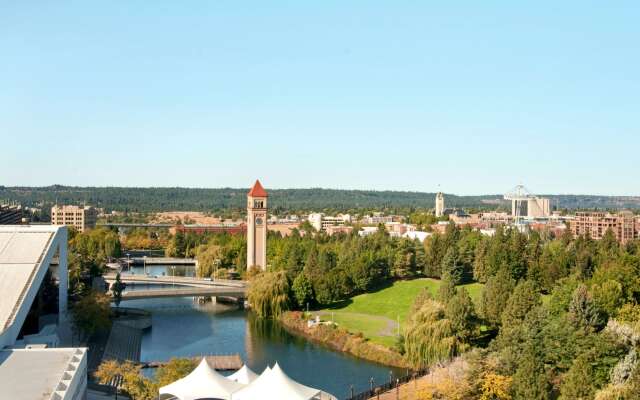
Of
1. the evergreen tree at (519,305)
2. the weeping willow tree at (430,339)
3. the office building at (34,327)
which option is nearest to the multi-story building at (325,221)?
the evergreen tree at (519,305)

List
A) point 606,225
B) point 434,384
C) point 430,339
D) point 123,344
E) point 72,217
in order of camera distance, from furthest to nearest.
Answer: point 72,217, point 606,225, point 123,344, point 430,339, point 434,384

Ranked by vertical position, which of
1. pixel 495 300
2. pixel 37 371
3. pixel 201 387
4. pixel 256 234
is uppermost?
pixel 256 234

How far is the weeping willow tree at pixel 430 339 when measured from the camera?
4784cm

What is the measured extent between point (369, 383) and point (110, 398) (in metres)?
15.0

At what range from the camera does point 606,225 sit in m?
140

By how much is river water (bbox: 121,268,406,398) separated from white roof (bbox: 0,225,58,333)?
1078 cm

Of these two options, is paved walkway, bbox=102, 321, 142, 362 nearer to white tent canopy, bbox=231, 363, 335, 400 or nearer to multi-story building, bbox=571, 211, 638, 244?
white tent canopy, bbox=231, 363, 335, 400

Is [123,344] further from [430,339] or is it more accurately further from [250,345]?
[430,339]

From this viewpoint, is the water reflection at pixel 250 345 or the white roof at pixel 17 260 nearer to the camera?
the white roof at pixel 17 260

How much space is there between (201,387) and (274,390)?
3.55 meters

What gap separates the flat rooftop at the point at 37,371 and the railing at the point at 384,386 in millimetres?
13877

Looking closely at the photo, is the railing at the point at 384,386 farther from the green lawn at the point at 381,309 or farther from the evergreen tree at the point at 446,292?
the green lawn at the point at 381,309

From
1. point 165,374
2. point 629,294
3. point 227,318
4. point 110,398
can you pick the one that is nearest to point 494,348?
point 629,294

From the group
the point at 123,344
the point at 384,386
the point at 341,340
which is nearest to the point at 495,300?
the point at 341,340
